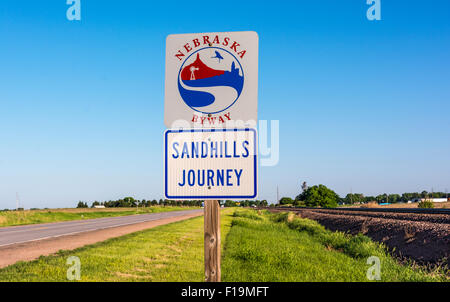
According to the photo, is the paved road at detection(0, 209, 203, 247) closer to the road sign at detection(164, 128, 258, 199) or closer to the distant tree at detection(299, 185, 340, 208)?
the road sign at detection(164, 128, 258, 199)

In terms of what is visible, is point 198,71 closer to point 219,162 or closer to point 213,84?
point 213,84

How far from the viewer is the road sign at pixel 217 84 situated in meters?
3.12

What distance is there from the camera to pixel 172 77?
10.3 feet

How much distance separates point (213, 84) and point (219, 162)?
0.62 m

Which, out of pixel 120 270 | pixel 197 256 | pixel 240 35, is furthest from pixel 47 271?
pixel 240 35

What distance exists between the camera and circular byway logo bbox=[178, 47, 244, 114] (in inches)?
123

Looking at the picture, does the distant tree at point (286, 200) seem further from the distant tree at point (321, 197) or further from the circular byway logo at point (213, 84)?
the circular byway logo at point (213, 84)

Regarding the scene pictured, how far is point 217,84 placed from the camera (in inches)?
123

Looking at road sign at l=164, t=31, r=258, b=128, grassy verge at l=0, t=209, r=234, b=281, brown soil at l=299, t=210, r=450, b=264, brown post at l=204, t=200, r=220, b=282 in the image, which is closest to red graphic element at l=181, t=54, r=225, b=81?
road sign at l=164, t=31, r=258, b=128

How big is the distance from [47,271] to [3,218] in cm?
3045

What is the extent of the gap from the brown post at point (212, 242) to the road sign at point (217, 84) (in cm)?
69

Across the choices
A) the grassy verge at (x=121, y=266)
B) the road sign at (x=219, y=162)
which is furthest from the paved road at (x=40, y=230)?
the road sign at (x=219, y=162)

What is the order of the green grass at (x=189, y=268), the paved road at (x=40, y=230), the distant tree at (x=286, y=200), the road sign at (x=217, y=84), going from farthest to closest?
the distant tree at (x=286, y=200)
the paved road at (x=40, y=230)
the green grass at (x=189, y=268)
the road sign at (x=217, y=84)
